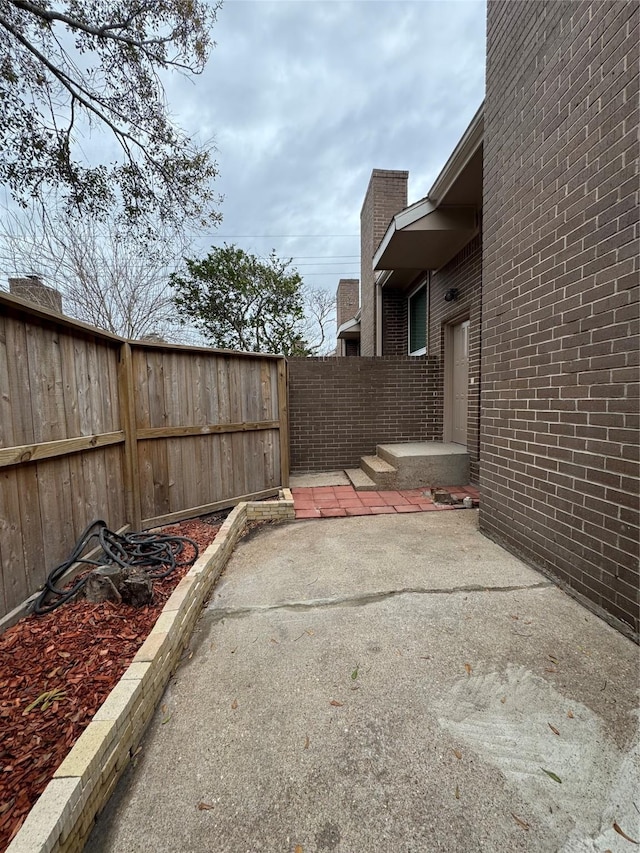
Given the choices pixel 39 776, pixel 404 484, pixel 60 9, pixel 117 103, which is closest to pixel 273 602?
pixel 39 776

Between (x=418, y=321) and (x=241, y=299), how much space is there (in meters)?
4.88

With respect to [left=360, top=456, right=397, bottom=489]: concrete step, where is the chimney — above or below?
above

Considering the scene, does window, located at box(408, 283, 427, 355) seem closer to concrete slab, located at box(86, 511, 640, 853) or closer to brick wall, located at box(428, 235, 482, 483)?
brick wall, located at box(428, 235, 482, 483)

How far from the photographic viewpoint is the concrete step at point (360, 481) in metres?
5.07

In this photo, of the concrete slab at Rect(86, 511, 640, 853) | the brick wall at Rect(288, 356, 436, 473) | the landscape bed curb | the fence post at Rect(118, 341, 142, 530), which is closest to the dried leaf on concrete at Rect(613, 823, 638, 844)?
the concrete slab at Rect(86, 511, 640, 853)

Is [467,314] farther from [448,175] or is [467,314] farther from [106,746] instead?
[106,746]

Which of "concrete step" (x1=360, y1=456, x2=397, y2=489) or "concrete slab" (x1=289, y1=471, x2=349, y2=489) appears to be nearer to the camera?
"concrete step" (x1=360, y1=456, x2=397, y2=489)

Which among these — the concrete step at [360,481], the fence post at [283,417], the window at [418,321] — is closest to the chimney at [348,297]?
the window at [418,321]

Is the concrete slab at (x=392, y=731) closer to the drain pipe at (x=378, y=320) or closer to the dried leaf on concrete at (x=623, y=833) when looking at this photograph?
the dried leaf on concrete at (x=623, y=833)

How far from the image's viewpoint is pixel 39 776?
46.9 inches

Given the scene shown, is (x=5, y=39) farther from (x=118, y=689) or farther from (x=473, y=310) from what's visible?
(x=118, y=689)

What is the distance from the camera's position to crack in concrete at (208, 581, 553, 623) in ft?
7.54

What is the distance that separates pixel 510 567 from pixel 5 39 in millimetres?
7866

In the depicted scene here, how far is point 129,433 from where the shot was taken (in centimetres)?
346
